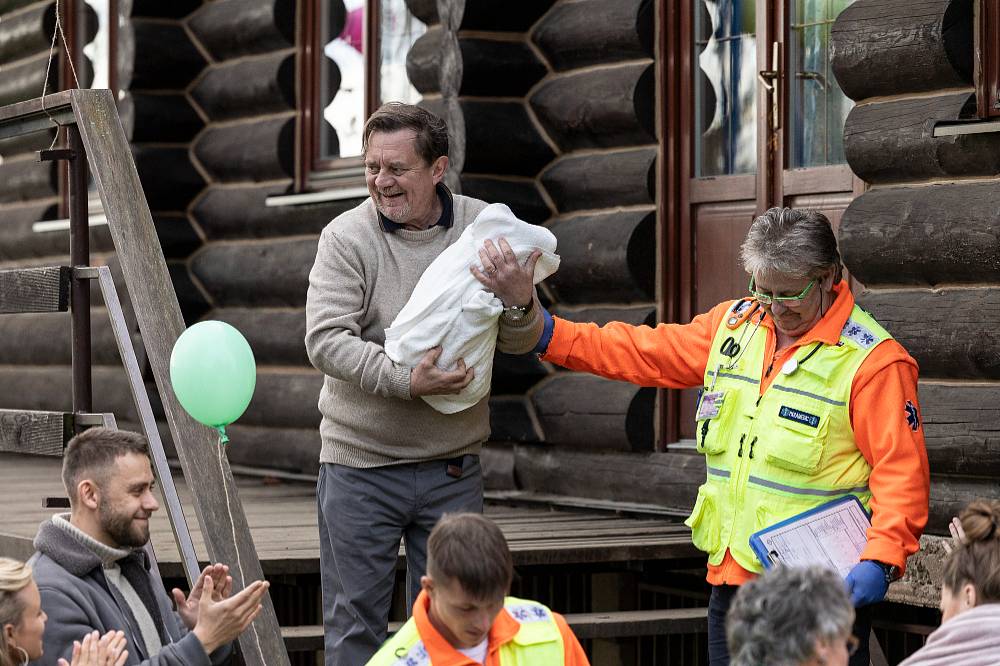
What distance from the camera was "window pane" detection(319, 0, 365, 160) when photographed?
820cm

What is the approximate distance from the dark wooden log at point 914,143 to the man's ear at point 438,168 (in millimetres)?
1784

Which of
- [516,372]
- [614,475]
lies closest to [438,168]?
[614,475]

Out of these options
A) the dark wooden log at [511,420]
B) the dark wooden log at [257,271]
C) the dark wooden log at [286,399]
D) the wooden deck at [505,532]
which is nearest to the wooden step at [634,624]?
the wooden deck at [505,532]

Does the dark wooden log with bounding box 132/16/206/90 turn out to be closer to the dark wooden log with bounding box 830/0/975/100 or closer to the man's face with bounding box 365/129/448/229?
the dark wooden log with bounding box 830/0/975/100

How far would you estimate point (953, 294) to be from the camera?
5266 mm

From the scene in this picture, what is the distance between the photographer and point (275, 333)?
841cm

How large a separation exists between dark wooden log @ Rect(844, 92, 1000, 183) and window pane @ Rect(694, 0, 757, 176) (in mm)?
871

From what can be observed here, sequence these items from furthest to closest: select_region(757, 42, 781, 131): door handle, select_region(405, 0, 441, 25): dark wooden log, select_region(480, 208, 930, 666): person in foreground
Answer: select_region(405, 0, 441, 25): dark wooden log → select_region(757, 42, 781, 131): door handle → select_region(480, 208, 930, 666): person in foreground

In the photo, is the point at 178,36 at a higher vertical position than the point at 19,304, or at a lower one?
higher

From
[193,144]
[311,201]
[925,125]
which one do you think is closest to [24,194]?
[193,144]

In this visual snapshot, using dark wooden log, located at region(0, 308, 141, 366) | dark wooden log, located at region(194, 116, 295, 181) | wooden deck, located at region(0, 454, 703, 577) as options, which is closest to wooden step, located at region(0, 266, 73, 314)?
wooden deck, located at region(0, 454, 703, 577)

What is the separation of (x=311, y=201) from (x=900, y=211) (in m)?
3.50

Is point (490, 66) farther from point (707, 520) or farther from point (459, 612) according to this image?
point (459, 612)

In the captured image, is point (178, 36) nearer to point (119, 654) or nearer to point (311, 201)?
point (311, 201)
